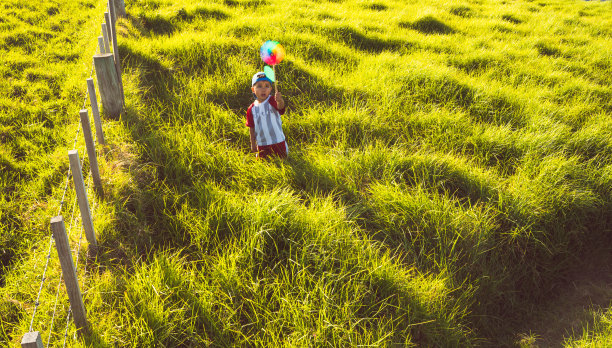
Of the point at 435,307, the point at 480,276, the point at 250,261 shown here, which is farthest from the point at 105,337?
the point at 480,276

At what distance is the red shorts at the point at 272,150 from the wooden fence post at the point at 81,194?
1565 mm

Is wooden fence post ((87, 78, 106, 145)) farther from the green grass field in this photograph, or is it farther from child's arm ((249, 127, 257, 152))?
child's arm ((249, 127, 257, 152))

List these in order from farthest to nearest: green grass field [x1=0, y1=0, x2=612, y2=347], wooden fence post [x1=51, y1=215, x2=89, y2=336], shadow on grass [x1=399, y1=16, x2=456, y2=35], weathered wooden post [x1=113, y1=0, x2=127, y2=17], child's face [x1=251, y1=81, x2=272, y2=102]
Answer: shadow on grass [x1=399, y1=16, x2=456, y2=35], weathered wooden post [x1=113, y1=0, x2=127, y2=17], child's face [x1=251, y1=81, x2=272, y2=102], green grass field [x1=0, y1=0, x2=612, y2=347], wooden fence post [x1=51, y1=215, x2=89, y2=336]

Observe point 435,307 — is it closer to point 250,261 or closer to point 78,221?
point 250,261

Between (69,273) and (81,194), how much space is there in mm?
551

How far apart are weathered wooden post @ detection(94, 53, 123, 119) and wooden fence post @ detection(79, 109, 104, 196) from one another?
128 cm

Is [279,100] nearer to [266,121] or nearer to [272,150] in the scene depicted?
[266,121]

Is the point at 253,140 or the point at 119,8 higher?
the point at 119,8

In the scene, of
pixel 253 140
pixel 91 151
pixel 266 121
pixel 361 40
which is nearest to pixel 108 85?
pixel 91 151

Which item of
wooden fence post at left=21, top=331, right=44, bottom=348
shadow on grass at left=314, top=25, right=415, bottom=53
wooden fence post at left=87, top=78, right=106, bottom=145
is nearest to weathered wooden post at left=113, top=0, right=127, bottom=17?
shadow on grass at left=314, top=25, right=415, bottom=53

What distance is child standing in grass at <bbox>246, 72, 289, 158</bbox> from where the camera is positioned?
340cm

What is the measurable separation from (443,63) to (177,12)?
181 inches

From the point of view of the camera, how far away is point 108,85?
147 inches

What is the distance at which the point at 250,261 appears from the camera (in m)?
2.52
